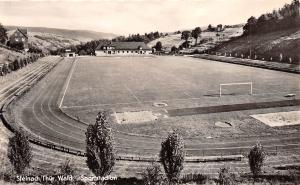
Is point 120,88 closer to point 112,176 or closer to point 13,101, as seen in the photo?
point 13,101

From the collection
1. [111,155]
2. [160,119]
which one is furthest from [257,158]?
[160,119]

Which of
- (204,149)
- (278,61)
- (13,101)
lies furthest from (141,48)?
(204,149)

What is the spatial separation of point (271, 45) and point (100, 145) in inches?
4589

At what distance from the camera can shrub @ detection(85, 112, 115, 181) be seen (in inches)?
889

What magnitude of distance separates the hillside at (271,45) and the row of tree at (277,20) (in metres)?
4.06

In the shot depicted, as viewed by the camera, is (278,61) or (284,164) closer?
(284,164)

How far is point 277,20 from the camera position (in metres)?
154

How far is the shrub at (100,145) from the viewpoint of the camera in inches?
889

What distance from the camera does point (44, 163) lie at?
97.9 feet

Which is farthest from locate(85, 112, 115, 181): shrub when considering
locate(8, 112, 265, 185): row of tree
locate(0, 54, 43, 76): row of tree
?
→ locate(0, 54, 43, 76): row of tree

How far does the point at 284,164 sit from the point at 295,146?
4.97m

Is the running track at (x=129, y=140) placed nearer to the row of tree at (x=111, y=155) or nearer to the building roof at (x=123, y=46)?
the row of tree at (x=111, y=155)

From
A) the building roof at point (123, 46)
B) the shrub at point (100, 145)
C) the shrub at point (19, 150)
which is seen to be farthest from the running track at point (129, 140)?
the building roof at point (123, 46)

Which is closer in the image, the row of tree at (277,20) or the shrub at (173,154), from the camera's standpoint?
the shrub at (173,154)
